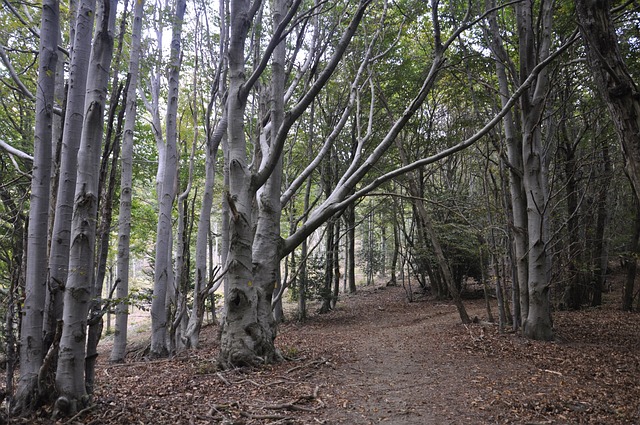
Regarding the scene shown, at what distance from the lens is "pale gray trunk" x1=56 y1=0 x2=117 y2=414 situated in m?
3.38

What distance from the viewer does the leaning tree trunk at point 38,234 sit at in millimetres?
3443

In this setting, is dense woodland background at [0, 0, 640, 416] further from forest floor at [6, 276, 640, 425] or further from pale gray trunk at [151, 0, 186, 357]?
forest floor at [6, 276, 640, 425]

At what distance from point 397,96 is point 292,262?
22.0 feet

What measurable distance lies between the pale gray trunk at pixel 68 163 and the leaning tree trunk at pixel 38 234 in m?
0.12

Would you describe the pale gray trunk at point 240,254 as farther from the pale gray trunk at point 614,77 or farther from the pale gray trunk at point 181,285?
the pale gray trunk at point 614,77

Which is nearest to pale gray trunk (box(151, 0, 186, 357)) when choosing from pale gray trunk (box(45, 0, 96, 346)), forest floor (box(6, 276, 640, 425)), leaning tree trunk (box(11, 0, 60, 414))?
forest floor (box(6, 276, 640, 425))

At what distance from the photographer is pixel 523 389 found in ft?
14.8

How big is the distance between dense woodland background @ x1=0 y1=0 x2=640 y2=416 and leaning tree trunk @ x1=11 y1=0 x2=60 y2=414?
0.01 metres

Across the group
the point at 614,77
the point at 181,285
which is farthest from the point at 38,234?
the point at 181,285

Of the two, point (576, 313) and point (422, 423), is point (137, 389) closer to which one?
point (422, 423)

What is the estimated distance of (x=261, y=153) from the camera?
9289 millimetres

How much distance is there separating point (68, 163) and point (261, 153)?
19.2ft

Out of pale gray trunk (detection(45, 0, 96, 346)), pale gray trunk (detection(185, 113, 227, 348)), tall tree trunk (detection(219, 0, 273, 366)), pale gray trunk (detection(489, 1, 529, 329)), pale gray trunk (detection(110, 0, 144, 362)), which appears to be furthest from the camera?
pale gray trunk (detection(185, 113, 227, 348))

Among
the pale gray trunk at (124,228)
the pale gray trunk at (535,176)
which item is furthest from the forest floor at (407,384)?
the pale gray trunk at (124,228)
